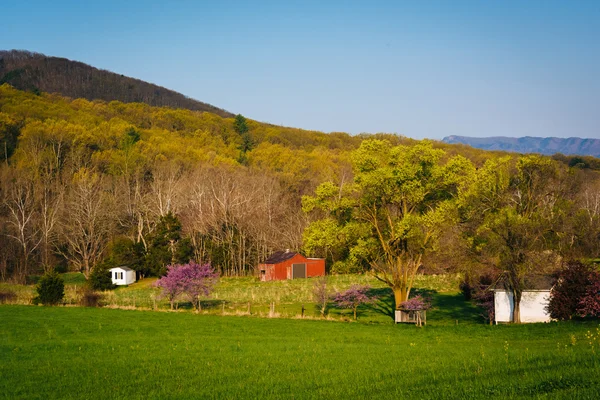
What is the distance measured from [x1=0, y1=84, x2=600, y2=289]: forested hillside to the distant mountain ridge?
29384 mm

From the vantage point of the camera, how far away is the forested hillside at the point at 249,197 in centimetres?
3139

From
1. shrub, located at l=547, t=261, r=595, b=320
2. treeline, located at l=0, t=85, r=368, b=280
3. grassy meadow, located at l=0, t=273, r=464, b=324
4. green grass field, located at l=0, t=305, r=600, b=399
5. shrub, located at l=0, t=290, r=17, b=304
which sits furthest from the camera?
treeline, located at l=0, t=85, r=368, b=280

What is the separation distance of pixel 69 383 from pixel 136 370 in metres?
2.09

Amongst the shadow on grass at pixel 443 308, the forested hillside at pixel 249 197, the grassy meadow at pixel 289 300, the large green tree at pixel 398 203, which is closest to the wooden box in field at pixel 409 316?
the grassy meadow at pixel 289 300

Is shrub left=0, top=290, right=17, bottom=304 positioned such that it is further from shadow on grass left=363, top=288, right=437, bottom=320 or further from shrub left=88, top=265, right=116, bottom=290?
shadow on grass left=363, top=288, right=437, bottom=320

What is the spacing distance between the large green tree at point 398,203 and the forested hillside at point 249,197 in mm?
95

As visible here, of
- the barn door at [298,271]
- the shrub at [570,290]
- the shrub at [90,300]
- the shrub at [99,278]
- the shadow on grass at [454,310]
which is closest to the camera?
the shrub at [570,290]

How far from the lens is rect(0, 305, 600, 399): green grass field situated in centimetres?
1217

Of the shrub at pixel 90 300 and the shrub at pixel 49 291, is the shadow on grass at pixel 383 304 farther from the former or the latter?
the shrub at pixel 49 291

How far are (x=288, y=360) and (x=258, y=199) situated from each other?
198 ft

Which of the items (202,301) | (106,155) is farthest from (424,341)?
(106,155)

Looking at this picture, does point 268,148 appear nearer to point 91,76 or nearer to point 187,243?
point 187,243

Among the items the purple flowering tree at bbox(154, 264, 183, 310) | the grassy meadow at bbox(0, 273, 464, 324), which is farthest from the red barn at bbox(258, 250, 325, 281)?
the purple flowering tree at bbox(154, 264, 183, 310)

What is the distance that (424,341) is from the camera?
23859 mm
